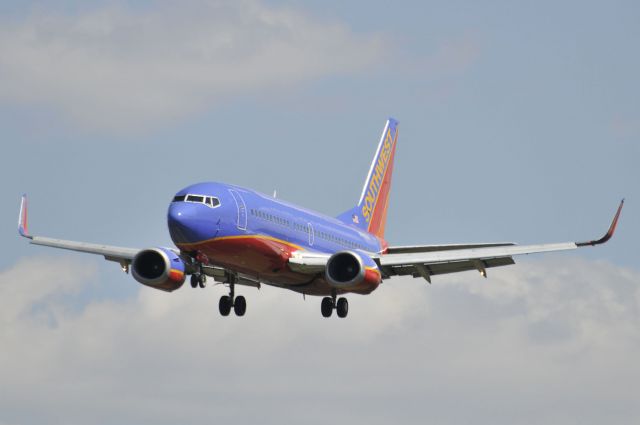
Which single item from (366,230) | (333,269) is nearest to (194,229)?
(333,269)

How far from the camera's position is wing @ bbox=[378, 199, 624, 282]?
6284cm

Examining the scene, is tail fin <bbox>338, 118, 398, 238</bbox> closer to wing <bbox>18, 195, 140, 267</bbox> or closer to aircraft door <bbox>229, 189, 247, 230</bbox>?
wing <bbox>18, 195, 140, 267</bbox>

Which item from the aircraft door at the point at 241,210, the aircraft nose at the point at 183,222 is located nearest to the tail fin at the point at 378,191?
the aircraft door at the point at 241,210

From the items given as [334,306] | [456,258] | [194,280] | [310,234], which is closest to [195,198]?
[194,280]

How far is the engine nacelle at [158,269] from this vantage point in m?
61.9

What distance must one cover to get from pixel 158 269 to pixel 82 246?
8024mm

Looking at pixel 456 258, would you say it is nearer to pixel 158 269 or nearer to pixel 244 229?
pixel 244 229

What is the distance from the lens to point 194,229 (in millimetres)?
56469

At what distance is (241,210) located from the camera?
193ft

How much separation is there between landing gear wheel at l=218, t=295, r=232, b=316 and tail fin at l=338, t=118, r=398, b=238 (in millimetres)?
10937

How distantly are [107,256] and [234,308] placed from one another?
20.3 feet

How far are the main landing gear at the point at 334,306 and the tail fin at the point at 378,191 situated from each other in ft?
31.2

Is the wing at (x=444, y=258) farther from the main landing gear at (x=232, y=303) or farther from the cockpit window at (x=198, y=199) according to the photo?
the cockpit window at (x=198, y=199)

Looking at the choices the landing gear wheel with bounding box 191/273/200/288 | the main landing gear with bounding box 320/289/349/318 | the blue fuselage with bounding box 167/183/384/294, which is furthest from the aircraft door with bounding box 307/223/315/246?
the landing gear wheel with bounding box 191/273/200/288
